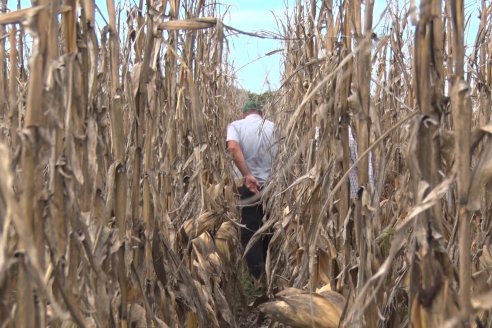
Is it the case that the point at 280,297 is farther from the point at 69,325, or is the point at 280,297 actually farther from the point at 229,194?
the point at 229,194

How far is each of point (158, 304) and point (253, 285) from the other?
2382 mm

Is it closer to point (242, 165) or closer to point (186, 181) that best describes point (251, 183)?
point (242, 165)

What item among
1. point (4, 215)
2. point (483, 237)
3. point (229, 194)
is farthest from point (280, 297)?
point (229, 194)

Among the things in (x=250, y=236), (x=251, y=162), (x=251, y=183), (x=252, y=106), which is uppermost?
(x=252, y=106)

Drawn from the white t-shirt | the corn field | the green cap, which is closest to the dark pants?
the white t-shirt

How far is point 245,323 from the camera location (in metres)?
3.53

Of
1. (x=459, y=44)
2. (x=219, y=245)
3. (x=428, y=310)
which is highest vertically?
(x=459, y=44)

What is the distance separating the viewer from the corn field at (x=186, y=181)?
103cm

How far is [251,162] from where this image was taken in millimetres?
4500

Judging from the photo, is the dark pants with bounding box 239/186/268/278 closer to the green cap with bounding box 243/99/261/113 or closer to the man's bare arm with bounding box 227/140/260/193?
the man's bare arm with bounding box 227/140/260/193

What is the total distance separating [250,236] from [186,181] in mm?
1808

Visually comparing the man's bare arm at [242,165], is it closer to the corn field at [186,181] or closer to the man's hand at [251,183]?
the man's hand at [251,183]

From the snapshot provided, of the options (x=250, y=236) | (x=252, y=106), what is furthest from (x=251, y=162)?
(x=250, y=236)

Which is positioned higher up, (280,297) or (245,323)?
(280,297)
